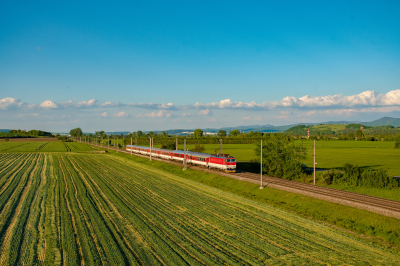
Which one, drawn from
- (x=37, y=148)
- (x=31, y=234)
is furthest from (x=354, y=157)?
(x=37, y=148)

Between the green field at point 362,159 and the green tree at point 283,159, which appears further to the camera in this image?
the green field at point 362,159

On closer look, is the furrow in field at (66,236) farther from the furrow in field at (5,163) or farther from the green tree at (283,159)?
the green tree at (283,159)

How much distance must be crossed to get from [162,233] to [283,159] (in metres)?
34.6

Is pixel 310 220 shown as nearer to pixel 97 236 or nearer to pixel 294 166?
pixel 97 236

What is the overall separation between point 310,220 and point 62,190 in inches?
1109

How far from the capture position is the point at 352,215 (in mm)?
22781

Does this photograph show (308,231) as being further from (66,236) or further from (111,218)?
(66,236)

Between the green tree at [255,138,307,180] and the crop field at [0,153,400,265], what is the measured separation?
736 inches

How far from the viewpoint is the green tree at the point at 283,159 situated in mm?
44219

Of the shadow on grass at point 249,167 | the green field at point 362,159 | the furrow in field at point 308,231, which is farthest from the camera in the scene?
the green field at point 362,159

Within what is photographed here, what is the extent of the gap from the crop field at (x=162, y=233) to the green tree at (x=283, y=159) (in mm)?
18703

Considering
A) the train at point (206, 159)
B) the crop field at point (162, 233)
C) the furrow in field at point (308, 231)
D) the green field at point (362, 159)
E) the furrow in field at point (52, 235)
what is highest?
the train at point (206, 159)

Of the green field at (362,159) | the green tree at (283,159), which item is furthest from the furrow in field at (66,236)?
the green tree at (283,159)

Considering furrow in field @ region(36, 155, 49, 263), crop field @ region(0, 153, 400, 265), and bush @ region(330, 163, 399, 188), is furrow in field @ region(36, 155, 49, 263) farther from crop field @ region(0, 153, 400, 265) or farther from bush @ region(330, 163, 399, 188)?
bush @ region(330, 163, 399, 188)
